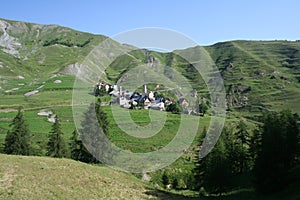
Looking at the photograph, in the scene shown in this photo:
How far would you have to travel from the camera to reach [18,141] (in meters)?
58.7

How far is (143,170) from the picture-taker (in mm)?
62344

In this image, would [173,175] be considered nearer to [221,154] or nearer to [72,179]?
[221,154]

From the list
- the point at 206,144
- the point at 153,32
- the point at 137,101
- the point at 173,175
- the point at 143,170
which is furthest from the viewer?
the point at 137,101

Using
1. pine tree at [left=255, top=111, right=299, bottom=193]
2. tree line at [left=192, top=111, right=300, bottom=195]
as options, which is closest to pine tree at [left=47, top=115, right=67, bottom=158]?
tree line at [left=192, top=111, right=300, bottom=195]

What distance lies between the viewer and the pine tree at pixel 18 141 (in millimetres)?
58250

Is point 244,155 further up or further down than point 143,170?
further up

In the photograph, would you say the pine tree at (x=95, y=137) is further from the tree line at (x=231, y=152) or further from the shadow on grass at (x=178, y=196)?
the shadow on grass at (x=178, y=196)

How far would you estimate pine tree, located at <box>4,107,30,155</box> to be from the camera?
58.2 m

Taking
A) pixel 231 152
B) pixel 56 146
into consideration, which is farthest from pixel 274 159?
pixel 56 146

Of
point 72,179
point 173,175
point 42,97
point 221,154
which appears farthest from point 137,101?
point 72,179

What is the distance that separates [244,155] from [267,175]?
23010mm

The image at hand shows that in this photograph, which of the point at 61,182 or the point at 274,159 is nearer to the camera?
the point at 61,182

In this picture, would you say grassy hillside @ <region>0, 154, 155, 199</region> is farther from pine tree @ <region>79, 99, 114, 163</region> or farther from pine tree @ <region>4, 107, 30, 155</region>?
pine tree @ <region>4, 107, 30, 155</region>

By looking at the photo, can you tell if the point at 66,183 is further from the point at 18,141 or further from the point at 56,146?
the point at 18,141
